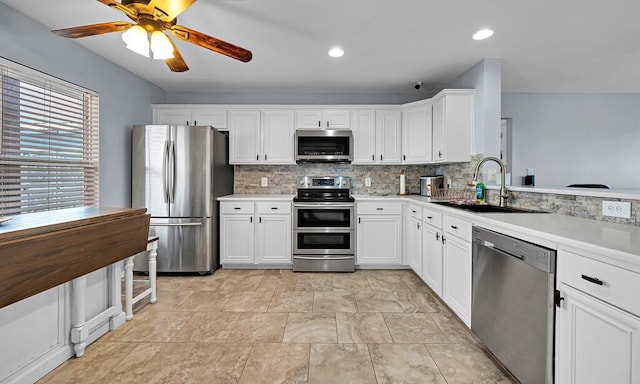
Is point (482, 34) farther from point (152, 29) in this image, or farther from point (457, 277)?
point (152, 29)

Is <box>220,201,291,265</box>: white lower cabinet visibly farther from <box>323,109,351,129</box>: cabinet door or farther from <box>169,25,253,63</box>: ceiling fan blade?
<box>169,25,253,63</box>: ceiling fan blade

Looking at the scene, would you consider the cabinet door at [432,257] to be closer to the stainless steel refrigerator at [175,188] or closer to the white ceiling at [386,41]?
the white ceiling at [386,41]

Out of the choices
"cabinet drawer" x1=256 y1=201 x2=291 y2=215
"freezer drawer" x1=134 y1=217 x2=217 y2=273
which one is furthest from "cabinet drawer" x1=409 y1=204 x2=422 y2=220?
"freezer drawer" x1=134 y1=217 x2=217 y2=273

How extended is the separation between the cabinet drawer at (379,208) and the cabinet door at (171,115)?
104 inches

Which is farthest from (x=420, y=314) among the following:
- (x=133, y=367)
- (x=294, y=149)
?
(x=294, y=149)

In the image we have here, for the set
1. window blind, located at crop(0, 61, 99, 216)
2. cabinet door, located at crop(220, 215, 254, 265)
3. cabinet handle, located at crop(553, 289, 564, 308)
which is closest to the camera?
cabinet handle, located at crop(553, 289, 564, 308)

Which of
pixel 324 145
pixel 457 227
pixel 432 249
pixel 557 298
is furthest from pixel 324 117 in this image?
pixel 557 298

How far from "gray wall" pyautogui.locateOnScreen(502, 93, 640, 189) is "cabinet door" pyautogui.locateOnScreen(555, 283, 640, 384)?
3754mm

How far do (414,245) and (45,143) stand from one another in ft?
12.2

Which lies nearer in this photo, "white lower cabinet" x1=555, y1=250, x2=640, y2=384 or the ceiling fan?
"white lower cabinet" x1=555, y1=250, x2=640, y2=384

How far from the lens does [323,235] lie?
3730 millimetres

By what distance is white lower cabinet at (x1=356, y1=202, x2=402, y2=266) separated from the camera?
12.3 ft

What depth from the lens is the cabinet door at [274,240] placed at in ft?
12.4

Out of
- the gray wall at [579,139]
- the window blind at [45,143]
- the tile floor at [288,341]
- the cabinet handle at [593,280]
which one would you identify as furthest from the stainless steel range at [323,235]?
the gray wall at [579,139]
